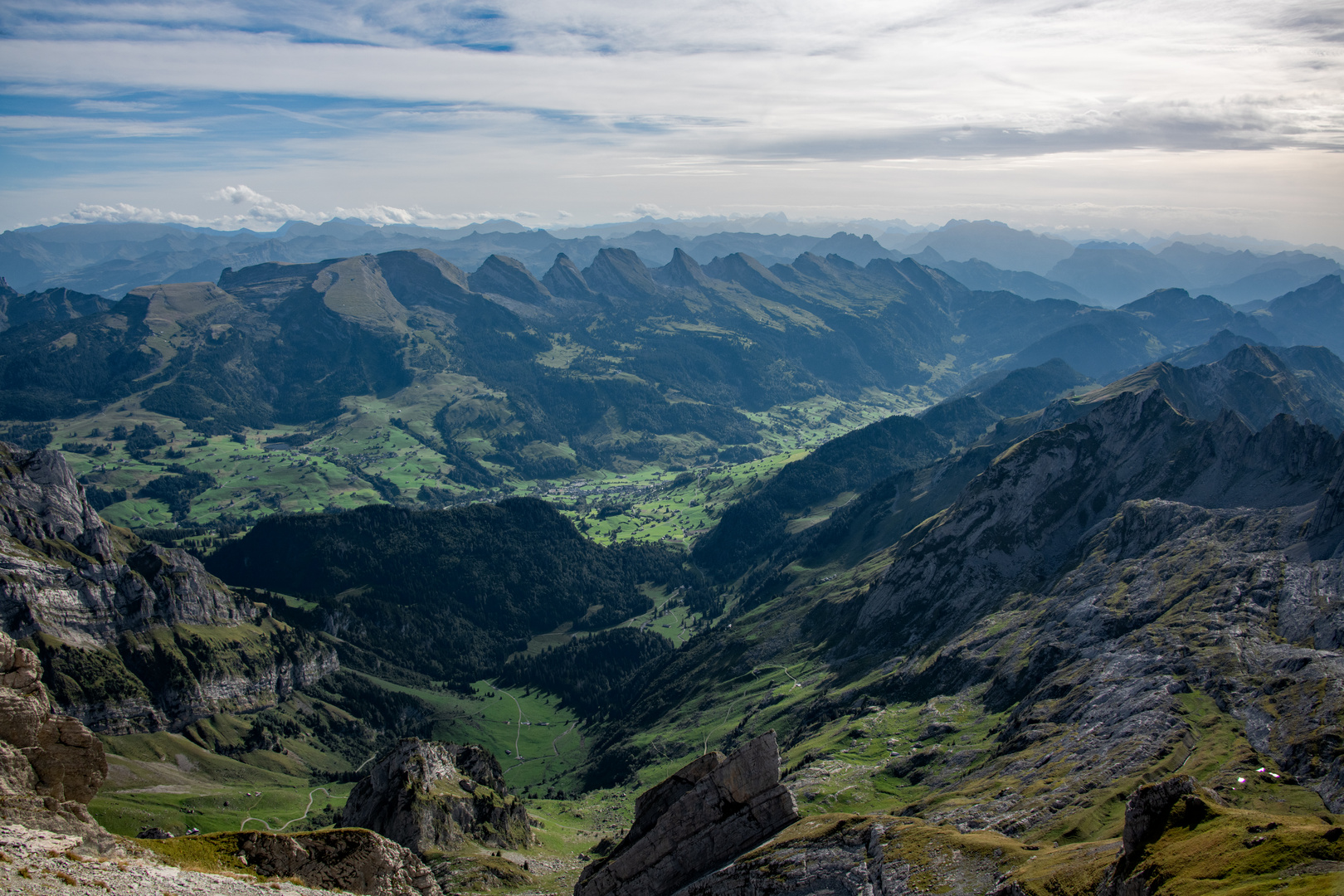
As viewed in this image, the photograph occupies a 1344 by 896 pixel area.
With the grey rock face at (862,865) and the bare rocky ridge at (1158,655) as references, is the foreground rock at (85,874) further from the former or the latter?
the bare rocky ridge at (1158,655)

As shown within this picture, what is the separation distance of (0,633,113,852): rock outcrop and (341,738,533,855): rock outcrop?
77.8 m

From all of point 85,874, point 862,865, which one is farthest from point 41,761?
point 862,865

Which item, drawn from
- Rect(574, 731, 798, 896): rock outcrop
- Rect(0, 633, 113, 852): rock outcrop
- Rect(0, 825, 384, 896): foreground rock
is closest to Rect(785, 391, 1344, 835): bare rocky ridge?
Rect(574, 731, 798, 896): rock outcrop

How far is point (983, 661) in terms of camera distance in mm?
175625

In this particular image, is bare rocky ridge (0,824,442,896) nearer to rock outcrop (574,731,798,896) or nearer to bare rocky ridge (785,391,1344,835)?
rock outcrop (574,731,798,896)

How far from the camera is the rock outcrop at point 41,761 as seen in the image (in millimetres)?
53562

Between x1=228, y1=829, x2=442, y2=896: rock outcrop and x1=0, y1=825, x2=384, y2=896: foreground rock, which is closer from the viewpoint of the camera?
x1=0, y1=825, x2=384, y2=896: foreground rock

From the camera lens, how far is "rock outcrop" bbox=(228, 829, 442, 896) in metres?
62.4

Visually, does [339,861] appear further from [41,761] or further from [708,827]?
[708,827]

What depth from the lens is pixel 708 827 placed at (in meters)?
64.6

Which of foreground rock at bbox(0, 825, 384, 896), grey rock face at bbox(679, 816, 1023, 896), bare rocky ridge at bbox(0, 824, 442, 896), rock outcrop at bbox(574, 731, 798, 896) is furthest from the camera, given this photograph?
rock outcrop at bbox(574, 731, 798, 896)

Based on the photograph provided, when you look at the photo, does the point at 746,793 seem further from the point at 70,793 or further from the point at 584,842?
the point at 584,842

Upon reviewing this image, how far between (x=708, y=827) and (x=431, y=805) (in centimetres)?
9105

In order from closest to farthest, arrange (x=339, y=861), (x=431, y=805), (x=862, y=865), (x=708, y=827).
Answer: (x=862, y=865)
(x=708, y=827)
(x=339, y=861)
(x=431, y=805)
